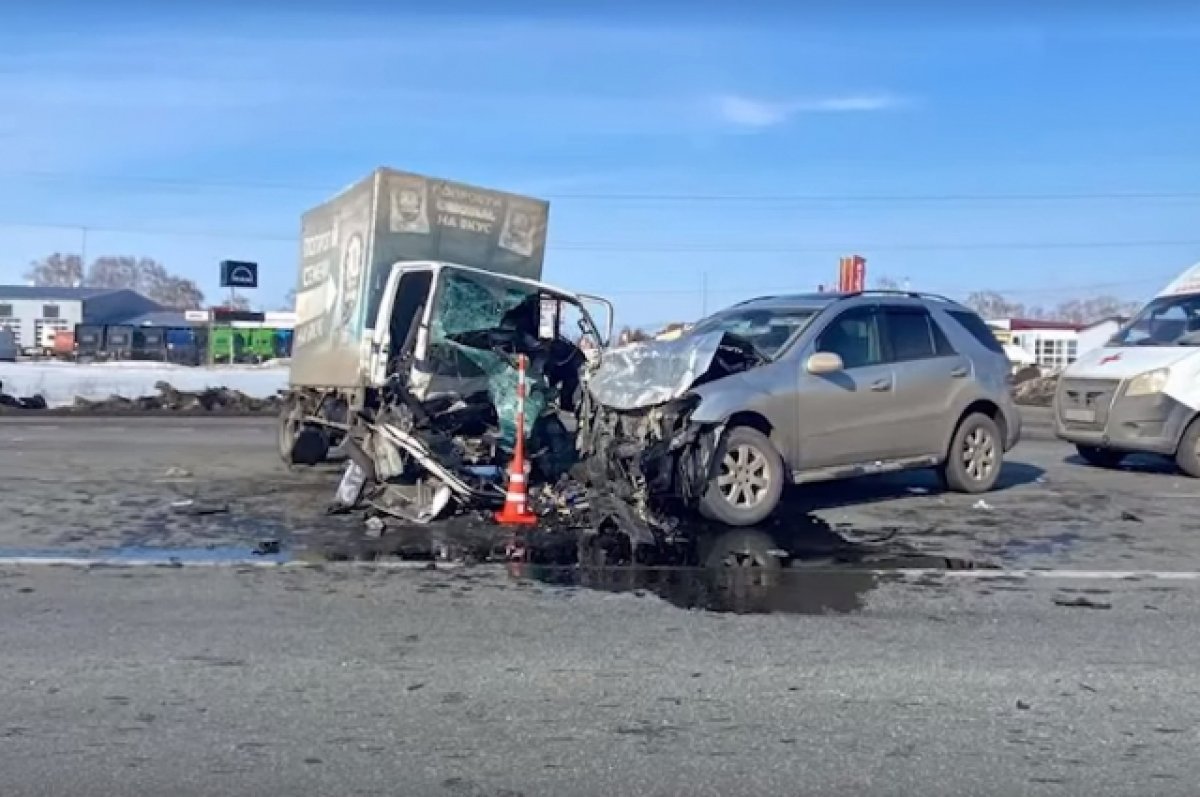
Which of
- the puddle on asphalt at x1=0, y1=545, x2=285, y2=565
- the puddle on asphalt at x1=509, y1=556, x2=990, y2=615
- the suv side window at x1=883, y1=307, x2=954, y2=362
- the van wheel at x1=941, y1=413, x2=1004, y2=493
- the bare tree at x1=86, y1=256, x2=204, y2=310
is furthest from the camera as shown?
the bare tree at x1=86, y1=256, x2=204, y2=310

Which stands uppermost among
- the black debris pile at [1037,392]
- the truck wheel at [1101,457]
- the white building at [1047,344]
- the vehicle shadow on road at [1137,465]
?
the white building at [1047,344]

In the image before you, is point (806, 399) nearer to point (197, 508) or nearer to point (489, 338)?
point (489, 338)

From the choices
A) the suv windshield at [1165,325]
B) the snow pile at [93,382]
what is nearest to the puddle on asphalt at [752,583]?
the suv windshield at [1165,325]

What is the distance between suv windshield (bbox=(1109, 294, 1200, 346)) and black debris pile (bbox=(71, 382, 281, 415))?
15.5m

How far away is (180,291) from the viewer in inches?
5674

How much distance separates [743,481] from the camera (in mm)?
9609

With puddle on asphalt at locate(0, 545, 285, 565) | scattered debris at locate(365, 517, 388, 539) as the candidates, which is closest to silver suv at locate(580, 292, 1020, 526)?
scattered debris at locate(365, 517, 388, 539)

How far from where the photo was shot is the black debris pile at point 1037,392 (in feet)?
96.2

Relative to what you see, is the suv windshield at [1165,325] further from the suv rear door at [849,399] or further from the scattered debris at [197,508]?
the scattered debris at [197,508]

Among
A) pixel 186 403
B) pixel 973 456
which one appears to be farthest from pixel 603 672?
pixel 186 403

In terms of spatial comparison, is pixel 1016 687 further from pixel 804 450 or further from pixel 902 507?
pixel 902 507

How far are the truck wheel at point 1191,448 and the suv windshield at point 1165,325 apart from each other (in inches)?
36.5

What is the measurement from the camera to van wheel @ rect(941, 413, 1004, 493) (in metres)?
11.5

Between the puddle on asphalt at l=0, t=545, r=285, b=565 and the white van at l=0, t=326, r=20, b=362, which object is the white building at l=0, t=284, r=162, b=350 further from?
the puddle on asphalt at l=0, t=545, r=285, b=565
